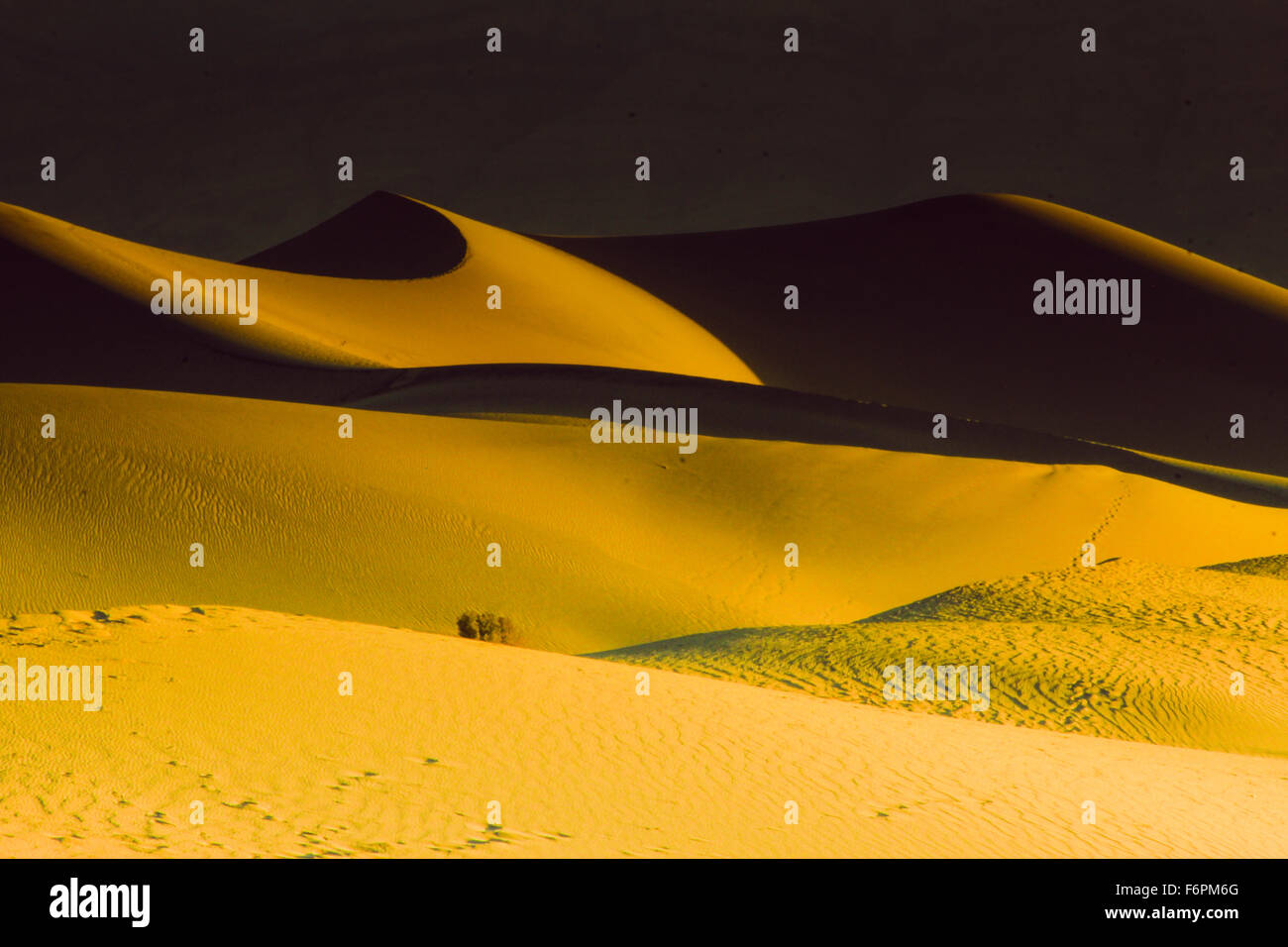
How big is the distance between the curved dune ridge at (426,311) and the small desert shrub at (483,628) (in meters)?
21.4

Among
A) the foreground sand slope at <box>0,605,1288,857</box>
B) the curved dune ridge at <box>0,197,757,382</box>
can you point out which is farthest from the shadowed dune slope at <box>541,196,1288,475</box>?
the foreground sand slope at <box>0,605,1288,857</box>

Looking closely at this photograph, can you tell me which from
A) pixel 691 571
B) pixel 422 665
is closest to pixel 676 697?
pixel 422 665

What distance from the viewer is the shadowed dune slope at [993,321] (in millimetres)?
60406

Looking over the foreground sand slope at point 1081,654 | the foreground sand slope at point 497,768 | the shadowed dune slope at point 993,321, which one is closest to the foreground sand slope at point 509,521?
the foreground sand slope at point 1081,654

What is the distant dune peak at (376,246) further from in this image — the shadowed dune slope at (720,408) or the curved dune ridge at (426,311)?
the shadowed dune slope at (720,408)

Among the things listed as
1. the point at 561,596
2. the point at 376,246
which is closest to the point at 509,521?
the point at 561,596

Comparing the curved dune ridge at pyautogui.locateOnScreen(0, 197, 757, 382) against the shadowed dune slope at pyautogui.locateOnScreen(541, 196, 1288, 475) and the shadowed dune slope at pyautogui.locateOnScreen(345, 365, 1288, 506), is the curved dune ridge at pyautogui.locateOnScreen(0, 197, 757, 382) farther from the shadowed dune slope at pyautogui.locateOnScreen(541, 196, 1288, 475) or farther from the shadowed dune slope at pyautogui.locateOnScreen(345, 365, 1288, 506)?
the shadowed dune slope at pyautogui.locateOnScreen(541, 196, 1288, 475)

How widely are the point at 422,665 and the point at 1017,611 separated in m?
11.2

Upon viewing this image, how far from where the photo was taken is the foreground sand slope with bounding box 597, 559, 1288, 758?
14727mm

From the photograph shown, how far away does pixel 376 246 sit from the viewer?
65.1 metres

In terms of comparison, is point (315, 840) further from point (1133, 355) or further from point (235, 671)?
point (1133, 355)

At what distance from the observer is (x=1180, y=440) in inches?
2266

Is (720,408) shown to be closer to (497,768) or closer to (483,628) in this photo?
(483,628)

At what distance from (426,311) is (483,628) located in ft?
113
